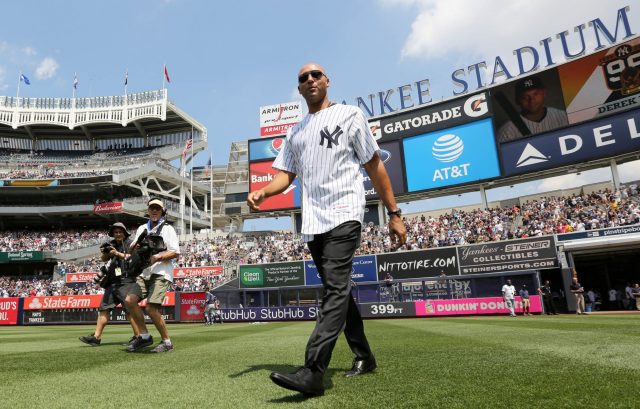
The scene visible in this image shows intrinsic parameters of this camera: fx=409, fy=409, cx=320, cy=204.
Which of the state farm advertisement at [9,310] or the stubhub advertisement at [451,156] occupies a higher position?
the stubhub advertisement at [451,156]

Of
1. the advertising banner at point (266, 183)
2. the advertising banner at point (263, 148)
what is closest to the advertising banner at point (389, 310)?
the advertising banner at point (266, 183)

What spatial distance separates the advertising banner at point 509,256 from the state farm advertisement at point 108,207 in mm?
37705

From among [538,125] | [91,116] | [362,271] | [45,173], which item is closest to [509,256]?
[362,271]

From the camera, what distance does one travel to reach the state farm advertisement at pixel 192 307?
82.1 ft

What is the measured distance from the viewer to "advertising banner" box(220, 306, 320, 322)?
933 inches

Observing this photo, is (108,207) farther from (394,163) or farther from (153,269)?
(153,269)

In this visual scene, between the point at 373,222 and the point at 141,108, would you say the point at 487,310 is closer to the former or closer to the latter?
the point at 373,222

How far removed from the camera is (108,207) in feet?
151

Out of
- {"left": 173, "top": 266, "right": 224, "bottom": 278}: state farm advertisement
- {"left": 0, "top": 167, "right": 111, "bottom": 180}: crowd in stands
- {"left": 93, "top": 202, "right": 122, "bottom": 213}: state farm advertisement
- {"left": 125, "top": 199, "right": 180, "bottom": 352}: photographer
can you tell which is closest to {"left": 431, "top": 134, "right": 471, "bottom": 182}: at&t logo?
{"left": 173, "top": 266, "right": 224, "bottom": 278}: state farm advertisement

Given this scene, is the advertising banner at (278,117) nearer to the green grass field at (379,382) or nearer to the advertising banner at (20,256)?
the advertising banner at (20,256)

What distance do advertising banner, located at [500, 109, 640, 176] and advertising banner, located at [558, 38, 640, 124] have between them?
0.69m

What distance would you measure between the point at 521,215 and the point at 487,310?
10025 millimetres

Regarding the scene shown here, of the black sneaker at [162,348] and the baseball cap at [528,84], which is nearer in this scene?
the black sneaker at [162,348]

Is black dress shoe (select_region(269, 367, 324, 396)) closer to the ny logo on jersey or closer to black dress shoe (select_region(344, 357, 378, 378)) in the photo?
black dress shoe (select_region(344, 357, 378, 378))
